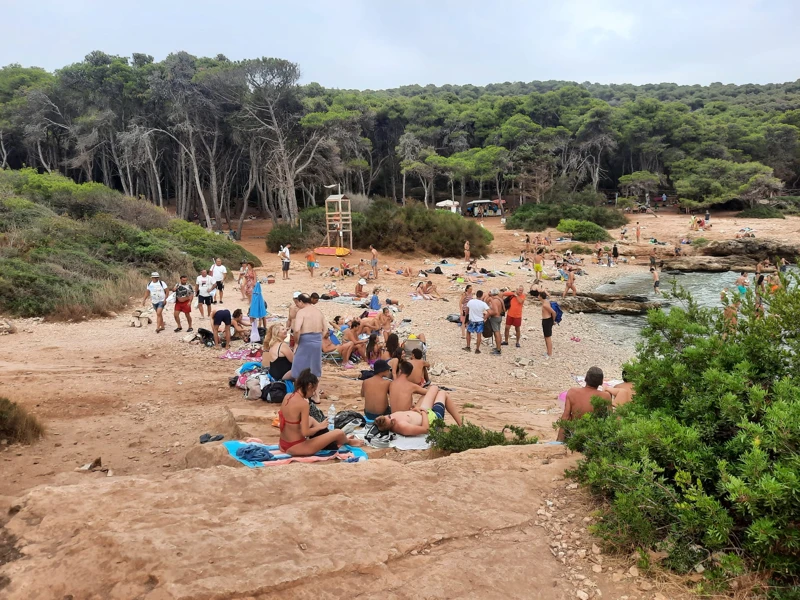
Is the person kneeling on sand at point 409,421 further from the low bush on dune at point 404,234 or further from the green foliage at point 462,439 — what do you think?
the low bush on dune at point 404,234

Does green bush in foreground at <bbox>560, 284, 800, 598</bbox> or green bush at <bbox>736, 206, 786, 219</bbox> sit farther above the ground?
green bush at <bbox>736, 206, 786, 219</bbox>

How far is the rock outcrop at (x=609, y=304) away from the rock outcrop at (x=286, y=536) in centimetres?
1386

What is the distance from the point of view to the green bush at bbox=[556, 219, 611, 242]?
101ft

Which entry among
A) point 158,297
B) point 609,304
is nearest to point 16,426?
point 158,297

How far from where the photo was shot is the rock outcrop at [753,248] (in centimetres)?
2608

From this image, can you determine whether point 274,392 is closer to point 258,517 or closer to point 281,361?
point 281,361

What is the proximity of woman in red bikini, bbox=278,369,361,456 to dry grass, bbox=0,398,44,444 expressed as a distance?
282 centimetres

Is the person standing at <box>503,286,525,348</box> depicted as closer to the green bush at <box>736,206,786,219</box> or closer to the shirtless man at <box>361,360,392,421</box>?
the shirtless man at <box>361,360,392,421</box>

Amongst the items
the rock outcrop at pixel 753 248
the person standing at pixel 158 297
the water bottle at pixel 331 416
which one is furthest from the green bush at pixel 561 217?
the water bottle at pixel 331 416

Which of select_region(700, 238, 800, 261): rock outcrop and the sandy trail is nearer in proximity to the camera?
the sandy trail

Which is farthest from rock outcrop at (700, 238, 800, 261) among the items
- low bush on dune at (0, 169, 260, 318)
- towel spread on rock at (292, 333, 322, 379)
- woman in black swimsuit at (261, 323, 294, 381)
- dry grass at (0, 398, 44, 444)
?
dry grass at (0, 398, 44, 444)

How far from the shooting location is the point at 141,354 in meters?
9.90

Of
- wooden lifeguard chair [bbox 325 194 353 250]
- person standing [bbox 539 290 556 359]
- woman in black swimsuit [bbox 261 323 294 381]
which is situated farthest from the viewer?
wooden lifeguard chair [bbox 325 194 353 250]

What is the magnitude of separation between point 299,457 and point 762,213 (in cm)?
3896
